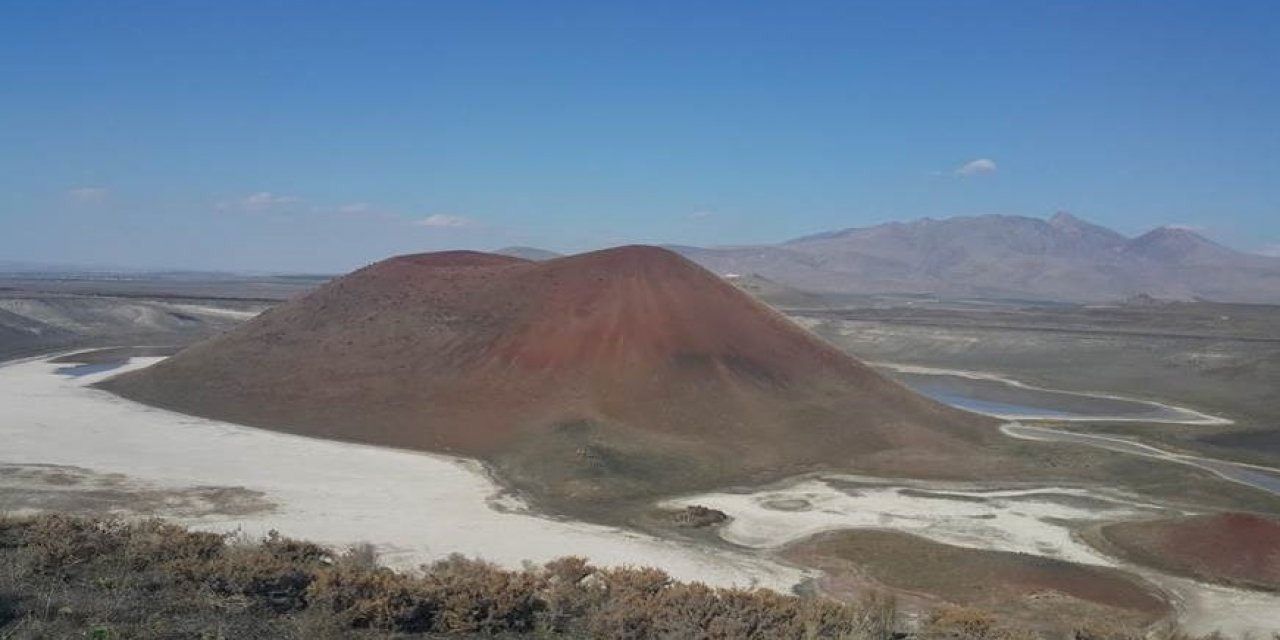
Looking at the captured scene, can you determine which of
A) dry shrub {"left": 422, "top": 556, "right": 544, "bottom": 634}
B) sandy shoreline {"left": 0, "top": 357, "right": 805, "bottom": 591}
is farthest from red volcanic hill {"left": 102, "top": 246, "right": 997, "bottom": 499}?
dry shrub {"left": 422, "top": 556, "right": 544, "bottom": 634}

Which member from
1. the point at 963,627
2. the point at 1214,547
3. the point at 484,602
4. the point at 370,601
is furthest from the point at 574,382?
the point at 370,601

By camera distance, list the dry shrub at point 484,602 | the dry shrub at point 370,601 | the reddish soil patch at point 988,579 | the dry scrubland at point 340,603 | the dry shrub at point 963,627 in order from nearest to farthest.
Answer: the dry scrubland at point 340,603 → the dry shrub at point 370,601 → the dry shrub at point 484,602 → the dry shrub at point 963,627 → the reddish soil patch at point 988,579

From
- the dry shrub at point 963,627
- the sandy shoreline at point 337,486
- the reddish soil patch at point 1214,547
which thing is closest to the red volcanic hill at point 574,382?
the sandy shoreline at point 337,486

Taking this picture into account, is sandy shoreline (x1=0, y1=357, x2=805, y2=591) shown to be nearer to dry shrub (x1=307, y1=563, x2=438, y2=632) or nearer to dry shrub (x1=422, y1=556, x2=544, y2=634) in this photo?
dry shrub (x1=422, y1=556, x2=544, y2=634)

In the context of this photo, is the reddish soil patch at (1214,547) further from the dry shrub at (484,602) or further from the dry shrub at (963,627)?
the dry shrub at (484,602)

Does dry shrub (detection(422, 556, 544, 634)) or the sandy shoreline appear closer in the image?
dry shrub (detection(422, 556, 544, 634))

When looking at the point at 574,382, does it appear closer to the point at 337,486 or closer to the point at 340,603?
the point at 337,486
